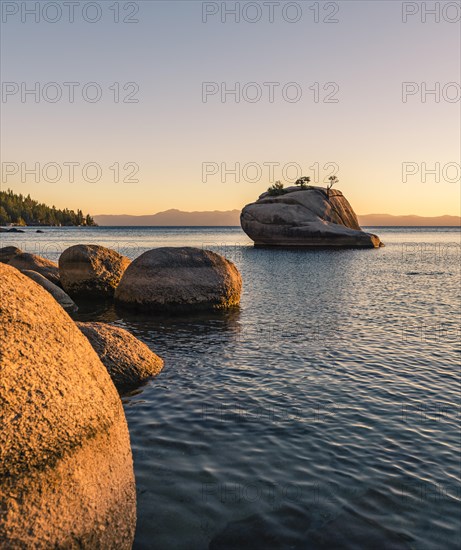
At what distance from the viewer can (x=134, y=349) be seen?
1170cm

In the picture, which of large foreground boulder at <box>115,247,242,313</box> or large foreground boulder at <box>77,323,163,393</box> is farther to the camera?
large foreground boulder at <box>115,247,242,313</box>

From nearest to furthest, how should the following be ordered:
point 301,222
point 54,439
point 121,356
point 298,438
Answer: point 54,439
point 298,438
point 121,356
point 301,222

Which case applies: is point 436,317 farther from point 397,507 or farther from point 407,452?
point 397,507

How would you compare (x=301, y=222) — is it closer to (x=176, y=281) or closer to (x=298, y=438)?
(x=176, y=281)

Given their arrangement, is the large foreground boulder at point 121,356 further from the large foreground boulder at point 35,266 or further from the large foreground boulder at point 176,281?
the large foreground boulder at point 35,266

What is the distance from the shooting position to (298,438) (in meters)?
8.34

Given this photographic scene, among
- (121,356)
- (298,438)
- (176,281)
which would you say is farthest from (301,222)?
(298,438)

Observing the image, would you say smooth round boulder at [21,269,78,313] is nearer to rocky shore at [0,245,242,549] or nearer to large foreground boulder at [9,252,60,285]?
large foreground boulder at [9,252,60,285]

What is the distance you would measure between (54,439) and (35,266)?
23.8 meters

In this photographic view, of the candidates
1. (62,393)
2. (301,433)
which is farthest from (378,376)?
(62,393)

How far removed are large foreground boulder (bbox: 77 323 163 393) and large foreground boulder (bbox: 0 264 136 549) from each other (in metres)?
5.89

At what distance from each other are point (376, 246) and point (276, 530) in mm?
79419

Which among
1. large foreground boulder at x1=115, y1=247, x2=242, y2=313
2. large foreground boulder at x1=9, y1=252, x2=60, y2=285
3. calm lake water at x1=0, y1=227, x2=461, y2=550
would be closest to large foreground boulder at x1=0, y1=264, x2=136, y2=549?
calm lake water at x1=0, y1=227, x2=461, y2=550

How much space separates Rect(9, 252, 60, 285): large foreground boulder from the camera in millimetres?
25469
